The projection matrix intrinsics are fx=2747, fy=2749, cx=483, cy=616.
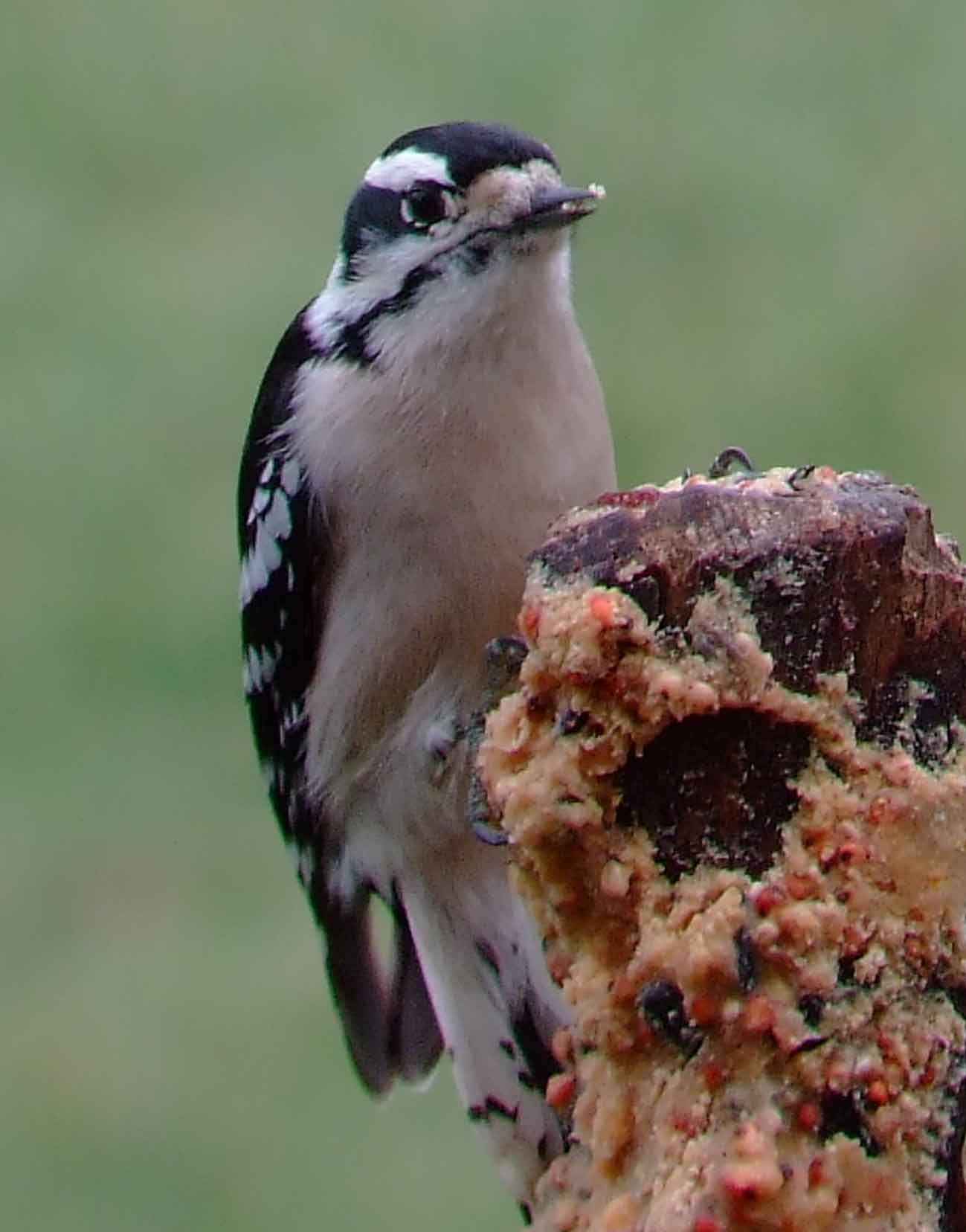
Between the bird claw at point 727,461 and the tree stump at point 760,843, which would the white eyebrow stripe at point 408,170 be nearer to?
the bird claw at point 727,461

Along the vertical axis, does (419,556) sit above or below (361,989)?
above

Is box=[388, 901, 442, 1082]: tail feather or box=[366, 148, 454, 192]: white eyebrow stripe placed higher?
box=[366, 148, 454, 192]: white eyebrow stripe

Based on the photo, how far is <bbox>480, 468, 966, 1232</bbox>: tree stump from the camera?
2.66m

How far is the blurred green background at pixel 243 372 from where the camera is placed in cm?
611

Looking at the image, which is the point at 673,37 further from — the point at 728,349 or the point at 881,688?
the point at 881,688

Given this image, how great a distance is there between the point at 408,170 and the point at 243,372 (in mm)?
3566

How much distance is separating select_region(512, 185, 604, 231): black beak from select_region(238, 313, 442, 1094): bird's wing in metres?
0.55

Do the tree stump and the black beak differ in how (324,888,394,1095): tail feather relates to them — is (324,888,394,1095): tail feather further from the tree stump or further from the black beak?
the tree stump

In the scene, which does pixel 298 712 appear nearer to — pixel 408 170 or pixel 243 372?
pixel 408 170

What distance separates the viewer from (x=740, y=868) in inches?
107

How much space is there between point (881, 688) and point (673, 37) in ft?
20.4

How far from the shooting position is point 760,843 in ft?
8.89

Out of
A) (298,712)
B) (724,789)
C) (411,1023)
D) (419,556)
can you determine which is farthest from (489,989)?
(724,789)

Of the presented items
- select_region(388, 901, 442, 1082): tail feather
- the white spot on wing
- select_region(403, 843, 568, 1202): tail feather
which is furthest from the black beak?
select_region(388, 901, 442, 1082): tail feather
